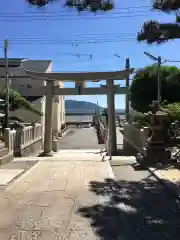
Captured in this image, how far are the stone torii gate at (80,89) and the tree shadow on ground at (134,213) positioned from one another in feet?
34.3

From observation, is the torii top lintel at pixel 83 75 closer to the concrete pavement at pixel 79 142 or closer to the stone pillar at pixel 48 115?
the stone pillar at pixel 48 115

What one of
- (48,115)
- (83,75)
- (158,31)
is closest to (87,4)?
(158,31)

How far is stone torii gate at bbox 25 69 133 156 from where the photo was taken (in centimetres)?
1833

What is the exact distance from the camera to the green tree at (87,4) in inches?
263

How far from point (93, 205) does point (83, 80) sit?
41.9 feet

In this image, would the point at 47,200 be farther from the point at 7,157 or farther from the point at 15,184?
the point at 7,157

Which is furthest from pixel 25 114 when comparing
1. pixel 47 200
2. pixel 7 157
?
pixel 47 200

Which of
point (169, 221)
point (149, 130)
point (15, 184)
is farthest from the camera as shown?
point (149, 130)

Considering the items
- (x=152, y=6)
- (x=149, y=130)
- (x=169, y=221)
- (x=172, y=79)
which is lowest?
(x=169, y=221)

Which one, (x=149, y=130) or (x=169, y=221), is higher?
(x=149, y=130)

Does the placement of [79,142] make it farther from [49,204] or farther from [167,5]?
[167,5]

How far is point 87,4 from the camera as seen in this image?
6.78 meters

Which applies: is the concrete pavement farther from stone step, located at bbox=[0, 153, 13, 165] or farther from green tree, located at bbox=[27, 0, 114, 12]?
green tree, located at bbox=[27, 0, 114, 12]

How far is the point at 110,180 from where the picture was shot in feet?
30.1
